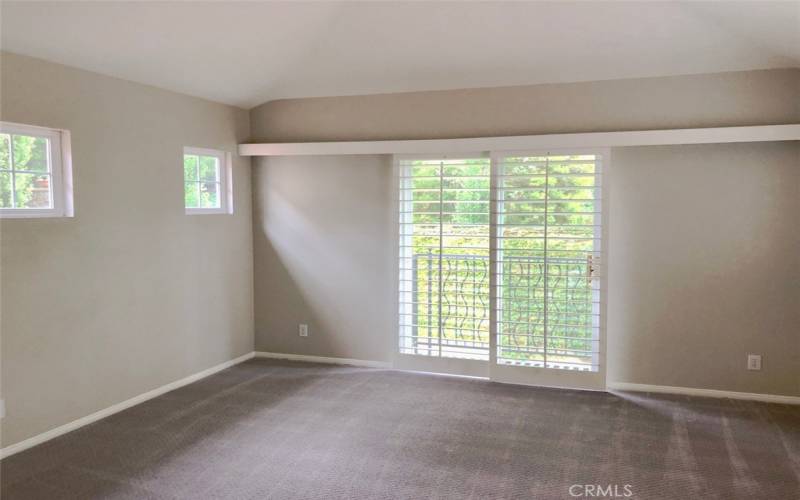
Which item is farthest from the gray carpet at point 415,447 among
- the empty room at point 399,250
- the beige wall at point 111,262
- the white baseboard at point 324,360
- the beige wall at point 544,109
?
the beige wall at point 544,109

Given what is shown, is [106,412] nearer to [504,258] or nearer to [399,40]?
[504,258]

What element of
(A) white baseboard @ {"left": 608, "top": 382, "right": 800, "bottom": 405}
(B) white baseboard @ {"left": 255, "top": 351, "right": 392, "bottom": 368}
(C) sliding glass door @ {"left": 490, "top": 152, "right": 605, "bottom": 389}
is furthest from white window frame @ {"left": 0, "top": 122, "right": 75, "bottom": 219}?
(A) white baseboard @ {"left": 608, "top": 382, "right": 800, "bottom": 405}

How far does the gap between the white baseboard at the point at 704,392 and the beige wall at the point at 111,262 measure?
3.40 metres

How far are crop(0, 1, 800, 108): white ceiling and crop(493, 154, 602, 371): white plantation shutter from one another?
75 centimetres

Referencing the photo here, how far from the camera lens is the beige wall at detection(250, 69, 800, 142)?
4.21 m

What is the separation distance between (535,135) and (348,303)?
7.23ft

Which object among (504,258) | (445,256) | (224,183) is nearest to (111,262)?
(224,183)

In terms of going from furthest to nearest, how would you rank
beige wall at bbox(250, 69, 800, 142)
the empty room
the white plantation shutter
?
the white plantation shutter, beige wall at bbox(250, 69, 800, 142), the empty room

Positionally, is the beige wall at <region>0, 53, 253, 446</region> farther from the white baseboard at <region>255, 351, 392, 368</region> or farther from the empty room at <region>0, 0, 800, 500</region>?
the white baseboard at <region>255, 351, 392, 368</region>

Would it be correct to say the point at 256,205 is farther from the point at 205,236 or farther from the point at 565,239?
the point at 565,239

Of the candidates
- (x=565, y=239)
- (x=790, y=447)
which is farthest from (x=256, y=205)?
(x=790, y=447)

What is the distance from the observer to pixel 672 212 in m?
4.44

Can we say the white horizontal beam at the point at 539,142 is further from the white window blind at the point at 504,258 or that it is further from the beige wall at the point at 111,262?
the beige wall at the point at 111,262

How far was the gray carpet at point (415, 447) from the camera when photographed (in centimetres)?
305
